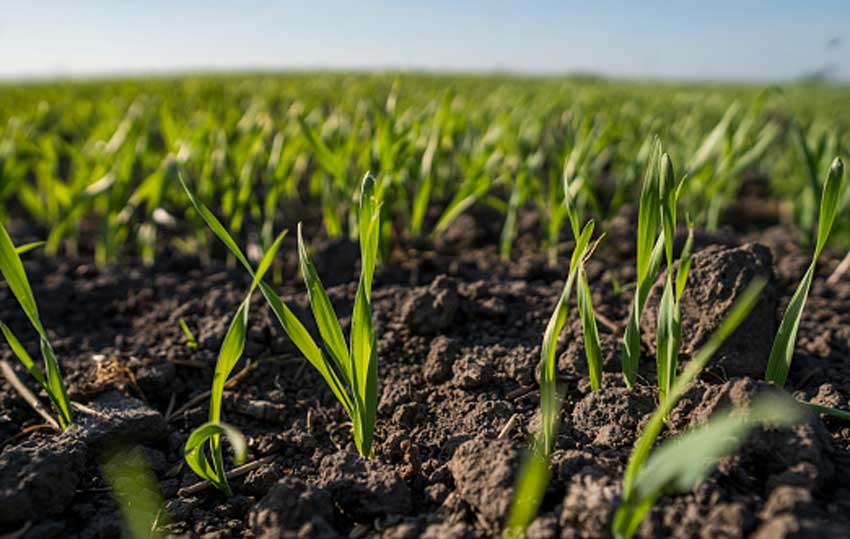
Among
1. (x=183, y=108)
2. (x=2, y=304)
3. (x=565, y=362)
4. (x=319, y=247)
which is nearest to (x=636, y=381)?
(x=565, y=362)

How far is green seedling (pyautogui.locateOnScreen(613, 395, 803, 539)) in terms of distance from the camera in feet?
2.19

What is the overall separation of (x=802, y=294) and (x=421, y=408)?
2.42ft

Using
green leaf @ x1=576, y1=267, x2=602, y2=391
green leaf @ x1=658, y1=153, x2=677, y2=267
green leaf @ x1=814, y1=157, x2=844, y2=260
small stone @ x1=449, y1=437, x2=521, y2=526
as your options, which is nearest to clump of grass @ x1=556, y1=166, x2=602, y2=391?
green leaf @ x1=576, y1=267, x2=602, y2=391

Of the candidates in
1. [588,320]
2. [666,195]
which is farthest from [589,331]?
[666,195]

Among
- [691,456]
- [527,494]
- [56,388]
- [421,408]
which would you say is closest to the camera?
[691,456]

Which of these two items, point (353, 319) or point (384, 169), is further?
point (384, 169)

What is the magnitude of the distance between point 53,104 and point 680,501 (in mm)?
6726

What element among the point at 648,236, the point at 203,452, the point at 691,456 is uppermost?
the point at 648,236

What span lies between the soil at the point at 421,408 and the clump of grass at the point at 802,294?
0.11 meters

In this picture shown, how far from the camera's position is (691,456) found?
66 centimetres

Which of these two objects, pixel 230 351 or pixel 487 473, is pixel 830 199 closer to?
pixel 487 473

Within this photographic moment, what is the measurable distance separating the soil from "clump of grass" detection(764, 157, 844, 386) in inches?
4.2

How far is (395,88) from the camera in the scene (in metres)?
2.14

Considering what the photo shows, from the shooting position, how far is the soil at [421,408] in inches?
37.5
